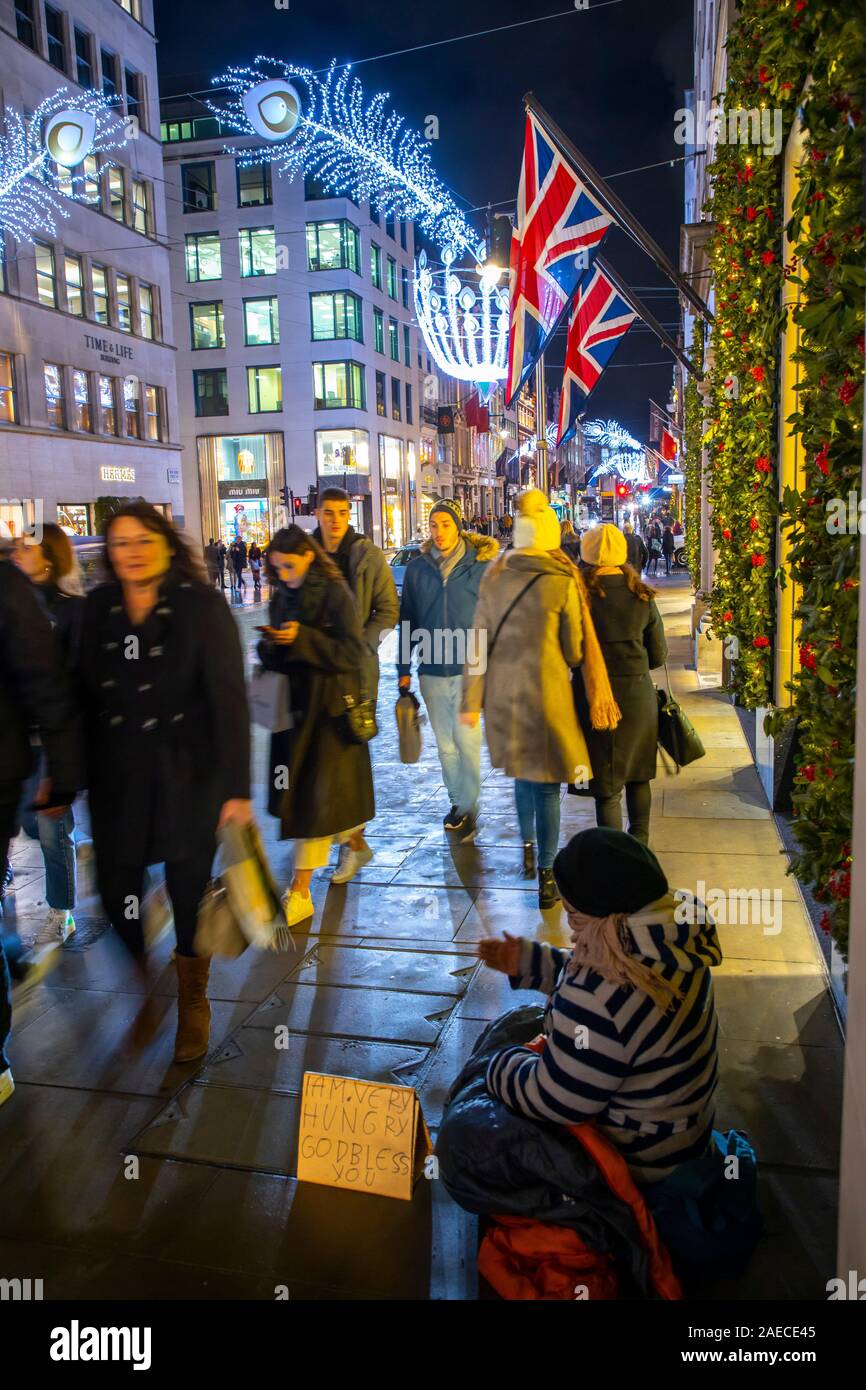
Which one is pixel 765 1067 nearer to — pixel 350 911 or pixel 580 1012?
pixel 580 1012

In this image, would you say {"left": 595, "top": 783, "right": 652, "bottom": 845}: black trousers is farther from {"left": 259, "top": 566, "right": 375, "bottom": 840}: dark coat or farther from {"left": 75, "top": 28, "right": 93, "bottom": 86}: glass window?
{"left": 75, "top": 28, "right": 93, "bottom": 86}: glass window

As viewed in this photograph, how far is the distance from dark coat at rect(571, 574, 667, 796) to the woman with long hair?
2.65 m

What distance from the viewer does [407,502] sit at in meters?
58.7

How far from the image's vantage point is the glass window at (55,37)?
2980cm

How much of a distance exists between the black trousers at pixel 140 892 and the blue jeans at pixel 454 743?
2943 millimetres

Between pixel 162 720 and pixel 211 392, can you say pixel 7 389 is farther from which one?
pixel 162 720

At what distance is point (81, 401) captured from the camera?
3159cm

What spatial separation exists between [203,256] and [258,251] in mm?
2751

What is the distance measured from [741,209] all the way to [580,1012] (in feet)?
23.6

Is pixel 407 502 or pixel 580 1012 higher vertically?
pixel 407 502

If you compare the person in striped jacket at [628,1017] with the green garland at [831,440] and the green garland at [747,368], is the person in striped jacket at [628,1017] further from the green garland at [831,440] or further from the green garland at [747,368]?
the green garland at [747,368]

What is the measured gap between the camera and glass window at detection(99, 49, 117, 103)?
1278 inches

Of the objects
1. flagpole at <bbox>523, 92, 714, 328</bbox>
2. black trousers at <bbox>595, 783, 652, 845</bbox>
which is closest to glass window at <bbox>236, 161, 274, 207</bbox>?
flagpole at <bbox>523, 92, 714, 328</bbox>
